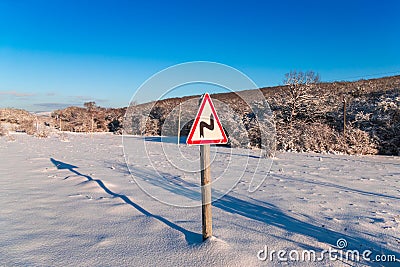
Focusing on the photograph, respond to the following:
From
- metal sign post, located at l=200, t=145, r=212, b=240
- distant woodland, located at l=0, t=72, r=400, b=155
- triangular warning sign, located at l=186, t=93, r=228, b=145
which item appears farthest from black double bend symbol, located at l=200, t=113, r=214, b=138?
distant woodland, located at l=0, t=72, r=400, b=155

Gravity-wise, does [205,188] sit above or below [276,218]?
above

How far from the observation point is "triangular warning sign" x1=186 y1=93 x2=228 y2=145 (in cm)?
238

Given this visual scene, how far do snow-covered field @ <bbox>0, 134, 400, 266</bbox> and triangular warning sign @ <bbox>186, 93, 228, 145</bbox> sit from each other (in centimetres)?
116

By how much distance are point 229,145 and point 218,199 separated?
11.0 metres

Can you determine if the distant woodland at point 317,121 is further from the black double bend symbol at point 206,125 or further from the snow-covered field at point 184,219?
the black double bend symbol at point 206,125

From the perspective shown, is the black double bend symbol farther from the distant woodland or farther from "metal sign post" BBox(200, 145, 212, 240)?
the distant woodland

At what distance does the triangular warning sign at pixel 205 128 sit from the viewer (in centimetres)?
238

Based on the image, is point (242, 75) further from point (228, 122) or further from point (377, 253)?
point (228, 122)

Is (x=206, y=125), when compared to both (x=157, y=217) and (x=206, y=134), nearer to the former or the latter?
(x=206, y=134)

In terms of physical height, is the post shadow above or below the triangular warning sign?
below

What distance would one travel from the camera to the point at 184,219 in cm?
352

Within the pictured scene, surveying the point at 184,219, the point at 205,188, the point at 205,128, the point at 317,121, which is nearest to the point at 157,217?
the point at 184,219

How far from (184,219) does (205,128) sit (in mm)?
1741

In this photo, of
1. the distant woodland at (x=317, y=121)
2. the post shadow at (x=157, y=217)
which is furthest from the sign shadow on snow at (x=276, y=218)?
the distant woodland at (x=317, y=121)
